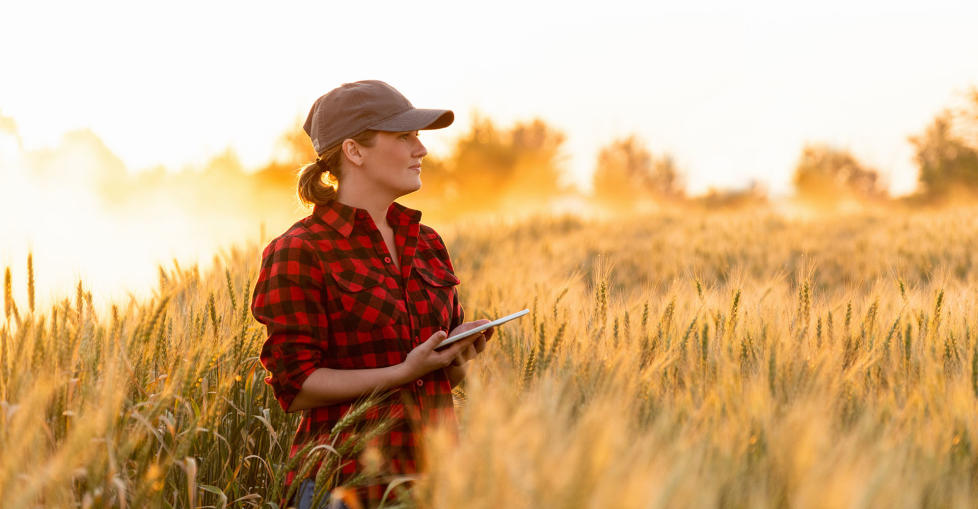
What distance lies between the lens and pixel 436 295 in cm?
232

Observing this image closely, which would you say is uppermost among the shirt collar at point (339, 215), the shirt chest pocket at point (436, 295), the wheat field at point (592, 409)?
the shirt collar at point (339, 215)

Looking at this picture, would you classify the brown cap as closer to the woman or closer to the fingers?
the woman

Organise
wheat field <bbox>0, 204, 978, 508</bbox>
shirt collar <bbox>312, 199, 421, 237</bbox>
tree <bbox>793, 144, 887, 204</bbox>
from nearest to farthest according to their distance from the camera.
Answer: wheat field <bbox>0, 204, 978, 508</bbox> < shirt collar <bbox>312, 199, 421, 237</bbox> < tree <bbox>793, 144, 887, 204</bbox>

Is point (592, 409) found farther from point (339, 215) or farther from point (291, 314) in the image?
point (339, 215)

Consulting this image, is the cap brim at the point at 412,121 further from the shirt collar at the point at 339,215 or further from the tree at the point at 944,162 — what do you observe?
the tree at the point at 944,162

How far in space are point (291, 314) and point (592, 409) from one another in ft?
3.18

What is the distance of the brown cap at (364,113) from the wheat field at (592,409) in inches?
25.3

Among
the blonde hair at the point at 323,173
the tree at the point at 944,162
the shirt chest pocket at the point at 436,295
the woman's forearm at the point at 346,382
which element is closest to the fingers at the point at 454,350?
the woman's forearm at the point at 346,382

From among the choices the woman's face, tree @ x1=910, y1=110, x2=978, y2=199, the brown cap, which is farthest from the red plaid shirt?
tree @ x1=910, y1=110, x2=978, y2=199

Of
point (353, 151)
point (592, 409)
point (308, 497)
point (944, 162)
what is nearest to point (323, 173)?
point (353, 151)

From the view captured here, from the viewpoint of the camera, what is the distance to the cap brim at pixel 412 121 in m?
2.19

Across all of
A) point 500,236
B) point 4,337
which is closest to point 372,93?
point 4,337

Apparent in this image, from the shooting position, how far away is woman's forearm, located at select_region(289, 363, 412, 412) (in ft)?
6.44

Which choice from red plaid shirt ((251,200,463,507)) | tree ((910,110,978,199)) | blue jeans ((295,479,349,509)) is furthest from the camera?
tree ((910,110,978,199))
